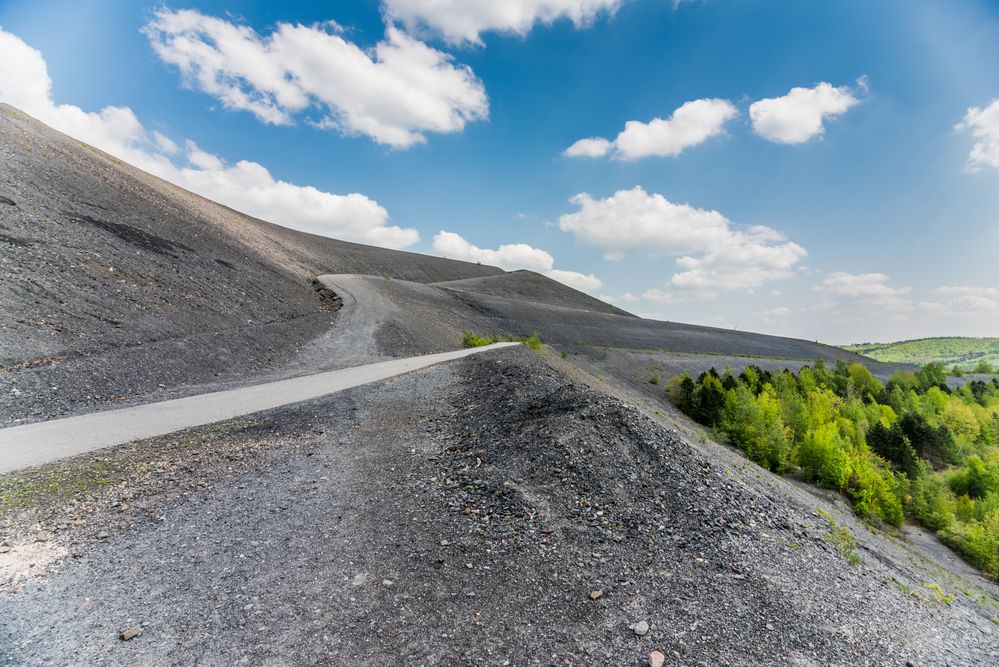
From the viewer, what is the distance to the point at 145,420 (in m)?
9.62

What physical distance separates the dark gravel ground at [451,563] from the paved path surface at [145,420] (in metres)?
0.82

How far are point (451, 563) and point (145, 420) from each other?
8358 millimetres

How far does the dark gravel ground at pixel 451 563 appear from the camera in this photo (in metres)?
4.17

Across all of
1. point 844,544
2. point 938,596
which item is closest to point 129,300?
point 844,544

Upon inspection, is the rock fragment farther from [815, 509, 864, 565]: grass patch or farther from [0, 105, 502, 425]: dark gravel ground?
[0, 105, 502, 425]: dark gravel ground

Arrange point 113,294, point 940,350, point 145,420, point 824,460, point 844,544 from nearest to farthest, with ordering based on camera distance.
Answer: point 844,544
point 145,420
point 113,294
point 824,460
point 940,350

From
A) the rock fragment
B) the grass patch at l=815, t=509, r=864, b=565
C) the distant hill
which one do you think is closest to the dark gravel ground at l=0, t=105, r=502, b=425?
the rock fragment

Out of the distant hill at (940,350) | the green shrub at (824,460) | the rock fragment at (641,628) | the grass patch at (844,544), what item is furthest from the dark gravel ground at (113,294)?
the distant hill at (940,350)

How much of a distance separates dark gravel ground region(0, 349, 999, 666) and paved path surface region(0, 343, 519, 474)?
824 millimetres

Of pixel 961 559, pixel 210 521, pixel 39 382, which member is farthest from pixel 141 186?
pixel 961 559

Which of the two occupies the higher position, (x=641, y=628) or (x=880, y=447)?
(x=880, y=447)

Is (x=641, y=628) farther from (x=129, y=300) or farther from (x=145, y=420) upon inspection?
(x=129, y=300)

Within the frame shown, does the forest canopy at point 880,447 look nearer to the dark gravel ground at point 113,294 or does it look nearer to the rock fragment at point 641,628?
the rock fragment at point 641,628

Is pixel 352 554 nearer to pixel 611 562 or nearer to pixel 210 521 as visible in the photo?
pixel 210 521
